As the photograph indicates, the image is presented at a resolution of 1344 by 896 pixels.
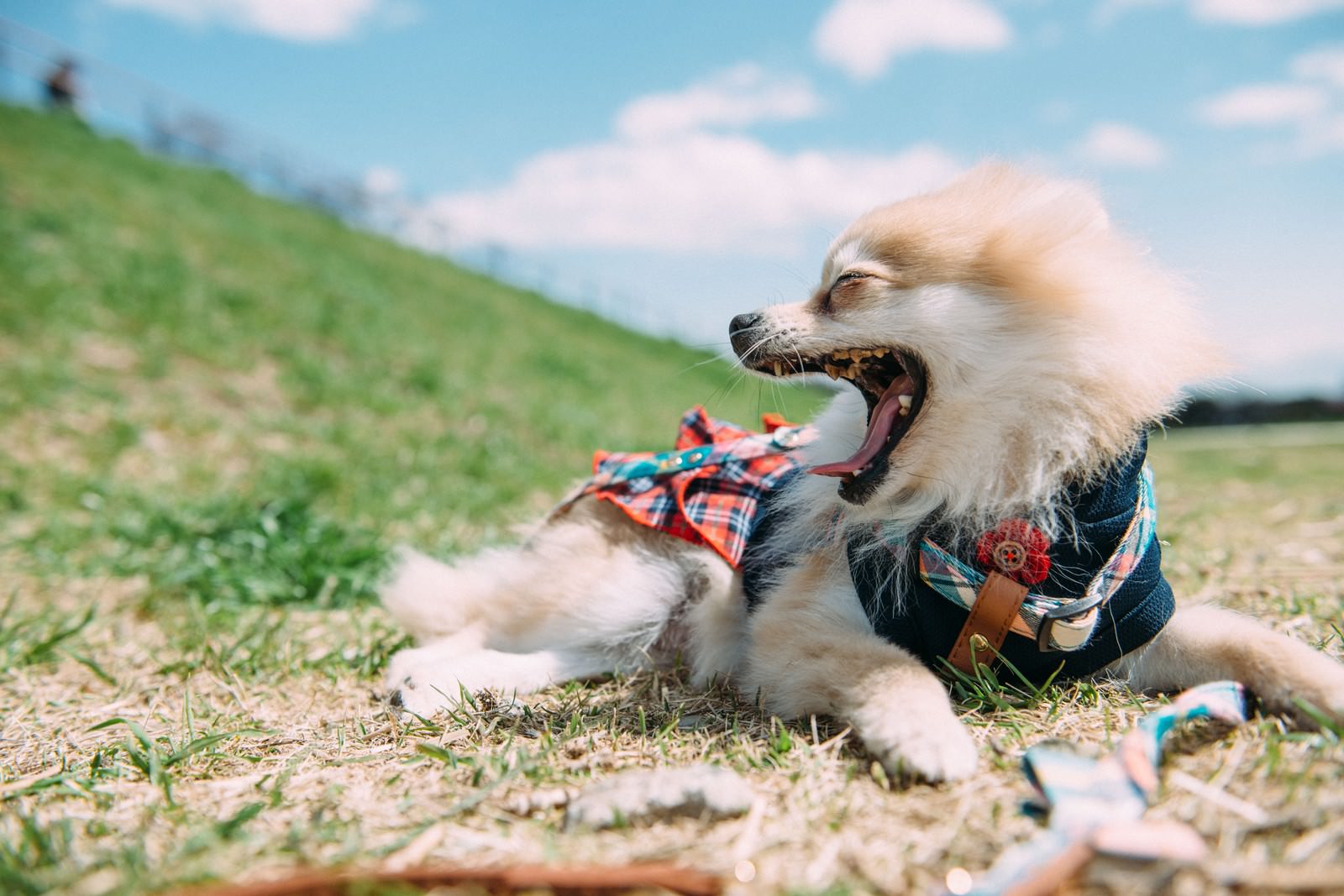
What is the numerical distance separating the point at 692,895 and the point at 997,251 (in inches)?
66.7

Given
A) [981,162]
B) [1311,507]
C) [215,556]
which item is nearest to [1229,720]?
[981,162]

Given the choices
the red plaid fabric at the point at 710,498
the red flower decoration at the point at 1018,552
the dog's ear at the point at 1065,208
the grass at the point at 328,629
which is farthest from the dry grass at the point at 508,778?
the dog's ear at the point at 1065,208

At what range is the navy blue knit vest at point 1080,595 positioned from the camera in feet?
6.66

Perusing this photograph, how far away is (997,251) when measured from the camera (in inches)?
85.4

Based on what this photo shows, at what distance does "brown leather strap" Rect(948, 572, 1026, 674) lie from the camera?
2004mm

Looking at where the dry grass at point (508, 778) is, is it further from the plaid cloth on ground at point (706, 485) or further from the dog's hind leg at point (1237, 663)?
the plaid cloth on ground at point (706, 485)

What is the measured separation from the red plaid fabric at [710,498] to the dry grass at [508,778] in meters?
0.47

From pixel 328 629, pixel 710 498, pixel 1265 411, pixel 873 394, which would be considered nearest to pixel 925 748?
pixel 873 394

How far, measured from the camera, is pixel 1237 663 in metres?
1.97

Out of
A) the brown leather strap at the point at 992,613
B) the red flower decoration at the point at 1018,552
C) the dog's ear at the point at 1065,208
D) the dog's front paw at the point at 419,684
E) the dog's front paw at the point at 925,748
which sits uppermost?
the dog's ear at the point at 1065,208

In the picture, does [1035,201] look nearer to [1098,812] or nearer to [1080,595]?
[1080,595]

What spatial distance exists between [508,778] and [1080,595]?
4.60 feet

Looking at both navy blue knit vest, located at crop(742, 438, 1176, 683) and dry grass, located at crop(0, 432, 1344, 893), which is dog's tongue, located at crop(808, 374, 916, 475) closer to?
navy blue knit vest, located at crop(742, 438, 1176, 683)

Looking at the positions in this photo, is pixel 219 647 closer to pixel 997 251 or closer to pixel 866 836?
pixel 866 836
